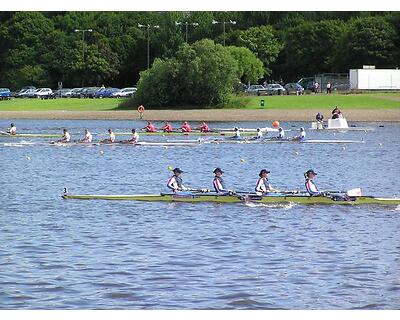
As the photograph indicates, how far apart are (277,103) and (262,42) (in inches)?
865

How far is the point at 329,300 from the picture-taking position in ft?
60.8

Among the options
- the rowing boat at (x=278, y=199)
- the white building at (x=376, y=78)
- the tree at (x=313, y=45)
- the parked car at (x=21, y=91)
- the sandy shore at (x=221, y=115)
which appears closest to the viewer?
the rowing boat at (x=278, y=199)

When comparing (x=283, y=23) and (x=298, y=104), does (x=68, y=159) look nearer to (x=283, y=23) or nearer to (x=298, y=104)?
(x=298, y=104)

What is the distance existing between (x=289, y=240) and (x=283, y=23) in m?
83.5

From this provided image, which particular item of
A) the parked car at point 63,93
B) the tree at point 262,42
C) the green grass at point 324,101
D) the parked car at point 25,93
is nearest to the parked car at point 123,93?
the parked car at point 63,93

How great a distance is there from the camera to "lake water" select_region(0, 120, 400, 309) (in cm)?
1881

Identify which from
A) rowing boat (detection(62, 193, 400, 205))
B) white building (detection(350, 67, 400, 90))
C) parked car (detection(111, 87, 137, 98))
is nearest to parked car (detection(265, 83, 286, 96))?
white building (detection(350, 67, 400, 90))

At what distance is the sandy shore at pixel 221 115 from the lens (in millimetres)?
75500

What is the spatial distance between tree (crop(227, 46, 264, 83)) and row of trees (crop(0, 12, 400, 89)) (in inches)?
42.3

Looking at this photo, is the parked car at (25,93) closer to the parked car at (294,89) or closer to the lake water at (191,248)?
the parked car at (294,89)

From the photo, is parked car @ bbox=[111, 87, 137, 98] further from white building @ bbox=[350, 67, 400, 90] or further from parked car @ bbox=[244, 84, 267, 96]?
white building @ bbox=[350, 67, 400, 90]

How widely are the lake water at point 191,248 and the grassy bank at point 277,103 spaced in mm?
34643

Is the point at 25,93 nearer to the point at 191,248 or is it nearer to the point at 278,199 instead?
the point at 278,199
